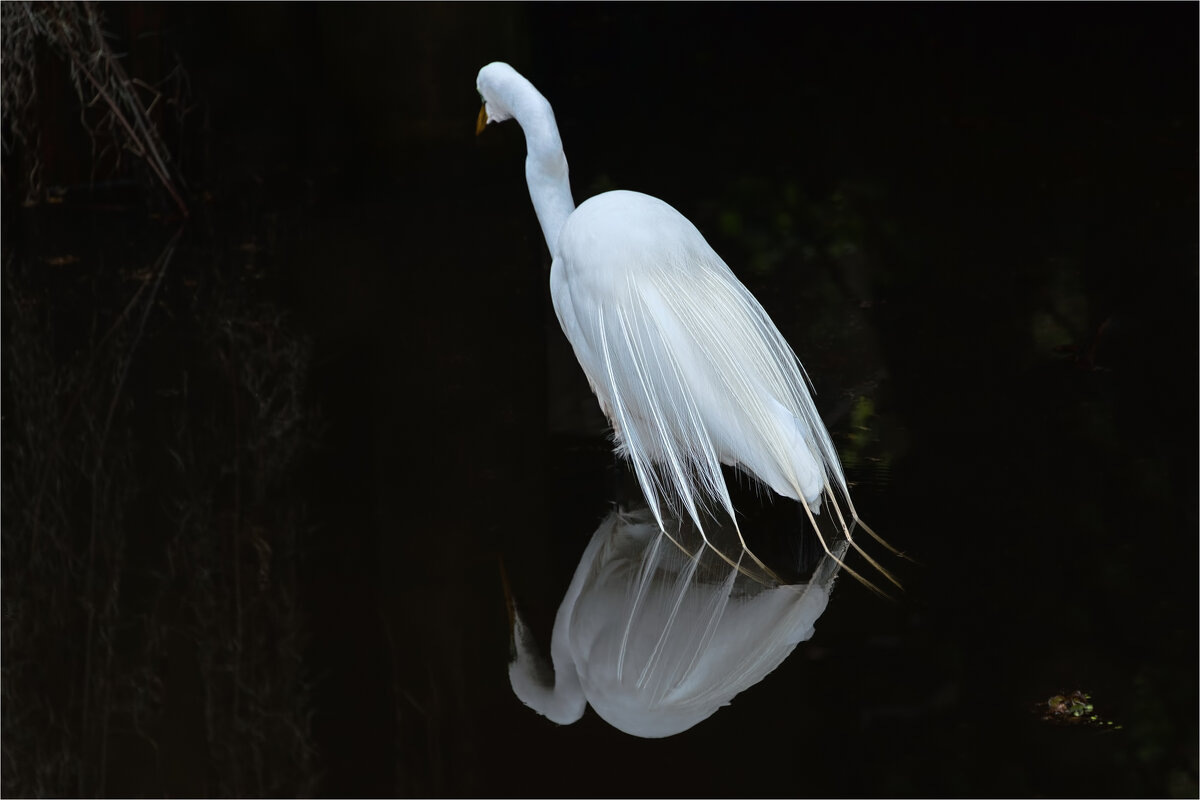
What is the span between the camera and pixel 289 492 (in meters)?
2.37

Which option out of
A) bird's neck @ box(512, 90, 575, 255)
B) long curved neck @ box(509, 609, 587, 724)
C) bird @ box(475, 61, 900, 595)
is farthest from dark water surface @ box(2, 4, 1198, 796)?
bird's neck @ box(512, 90, 575, 255)

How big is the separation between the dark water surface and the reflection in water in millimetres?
42

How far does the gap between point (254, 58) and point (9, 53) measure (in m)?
1.27

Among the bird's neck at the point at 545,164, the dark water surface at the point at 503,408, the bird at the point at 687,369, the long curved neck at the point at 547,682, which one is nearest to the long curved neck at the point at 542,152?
the bird's neck at the point at 545,164

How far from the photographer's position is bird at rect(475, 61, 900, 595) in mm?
2033

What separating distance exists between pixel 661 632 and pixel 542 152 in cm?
95

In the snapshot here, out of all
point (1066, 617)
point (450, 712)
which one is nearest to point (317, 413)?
point (450, 712)

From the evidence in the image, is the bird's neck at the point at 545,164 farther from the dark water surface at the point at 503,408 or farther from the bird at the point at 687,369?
the dark water surface at the point at 503,408

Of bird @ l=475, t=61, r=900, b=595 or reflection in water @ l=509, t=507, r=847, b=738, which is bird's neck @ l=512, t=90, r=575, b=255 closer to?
bird @ l=475, t=61, r=900, b=595

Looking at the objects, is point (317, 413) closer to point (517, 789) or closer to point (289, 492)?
point (289, 492)

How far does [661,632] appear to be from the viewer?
1.85 meters

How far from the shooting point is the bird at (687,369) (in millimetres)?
2033

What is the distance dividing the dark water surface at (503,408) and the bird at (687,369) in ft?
0.52

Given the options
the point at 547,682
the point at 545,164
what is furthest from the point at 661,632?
the point at 545,164
